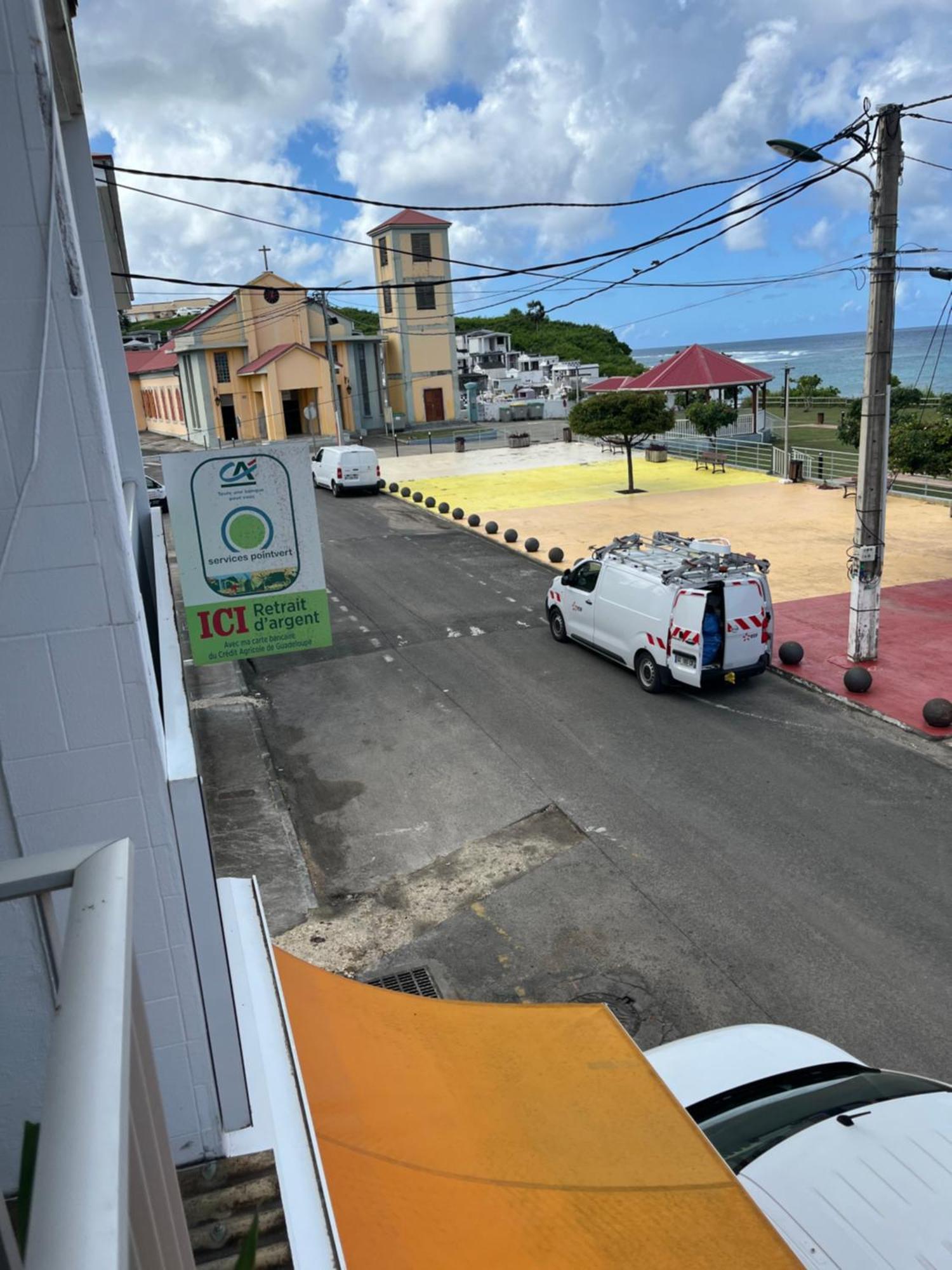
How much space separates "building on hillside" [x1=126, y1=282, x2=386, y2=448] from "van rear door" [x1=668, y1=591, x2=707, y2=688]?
3896 centimetres

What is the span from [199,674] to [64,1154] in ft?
53.0

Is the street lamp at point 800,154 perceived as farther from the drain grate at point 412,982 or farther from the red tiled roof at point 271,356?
the red tiled roof at point 271,356

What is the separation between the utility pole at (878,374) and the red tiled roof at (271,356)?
129ft

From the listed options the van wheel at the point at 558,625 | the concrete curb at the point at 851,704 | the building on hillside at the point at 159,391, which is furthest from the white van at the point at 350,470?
the building on hillside at the point at 159,391

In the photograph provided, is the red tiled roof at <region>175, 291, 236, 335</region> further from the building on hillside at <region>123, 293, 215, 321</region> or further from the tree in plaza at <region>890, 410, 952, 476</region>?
the building on hillside at <region>123, 293, 215, 321</region>

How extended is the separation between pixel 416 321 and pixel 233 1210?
56.8 meters

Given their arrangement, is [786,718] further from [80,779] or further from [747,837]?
[80,779]

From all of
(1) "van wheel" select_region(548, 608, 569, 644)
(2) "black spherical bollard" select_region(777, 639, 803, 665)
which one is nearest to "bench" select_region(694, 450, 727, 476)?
(1) "van wheel" select_region(548, 608, 569, 644)

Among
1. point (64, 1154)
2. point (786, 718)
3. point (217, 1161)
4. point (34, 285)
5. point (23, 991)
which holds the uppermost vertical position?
point (34, 285)

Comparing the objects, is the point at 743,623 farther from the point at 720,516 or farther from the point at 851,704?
the point at 720,516

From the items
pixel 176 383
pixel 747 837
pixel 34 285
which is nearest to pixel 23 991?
pixel 34 285

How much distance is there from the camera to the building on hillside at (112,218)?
29.3ft

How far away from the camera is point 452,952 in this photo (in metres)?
8.27

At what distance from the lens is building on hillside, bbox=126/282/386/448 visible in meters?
50.1
